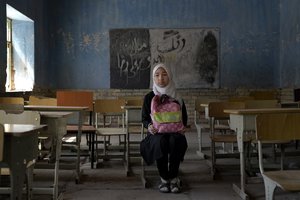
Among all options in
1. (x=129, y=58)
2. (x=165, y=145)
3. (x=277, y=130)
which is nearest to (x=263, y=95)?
(x=129, y=58)

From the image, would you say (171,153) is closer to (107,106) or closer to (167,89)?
(167,89)

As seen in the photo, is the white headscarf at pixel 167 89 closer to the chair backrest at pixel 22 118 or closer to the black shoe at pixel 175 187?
the black shoe at pixel 175 187

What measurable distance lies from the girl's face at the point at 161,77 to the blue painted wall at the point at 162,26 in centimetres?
588

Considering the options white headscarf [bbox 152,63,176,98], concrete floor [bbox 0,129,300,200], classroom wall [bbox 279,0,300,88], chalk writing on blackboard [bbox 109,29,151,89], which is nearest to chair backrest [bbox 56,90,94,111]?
concrete floor [bbox 0,129,300,200]

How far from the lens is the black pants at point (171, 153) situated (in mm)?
4070

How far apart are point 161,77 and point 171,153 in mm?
780

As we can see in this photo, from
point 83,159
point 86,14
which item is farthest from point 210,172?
point 86,14

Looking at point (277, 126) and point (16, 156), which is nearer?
point (16, 156)

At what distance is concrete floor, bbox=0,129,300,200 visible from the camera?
152 inches

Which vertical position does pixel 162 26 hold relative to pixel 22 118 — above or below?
above

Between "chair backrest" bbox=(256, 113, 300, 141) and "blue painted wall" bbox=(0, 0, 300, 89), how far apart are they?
739cm

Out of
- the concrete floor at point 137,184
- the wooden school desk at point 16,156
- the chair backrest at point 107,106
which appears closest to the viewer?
the wooden school desk at point 16,156

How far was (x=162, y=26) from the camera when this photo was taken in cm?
998

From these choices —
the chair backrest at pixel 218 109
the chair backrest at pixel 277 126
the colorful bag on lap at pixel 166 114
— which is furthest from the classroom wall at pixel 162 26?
the chair backrest at pixel 277 126
